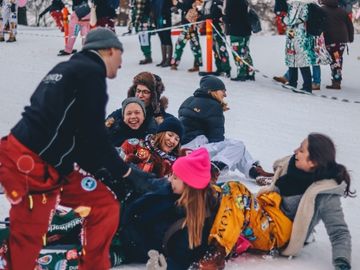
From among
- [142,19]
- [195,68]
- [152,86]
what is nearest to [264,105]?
[195,68]

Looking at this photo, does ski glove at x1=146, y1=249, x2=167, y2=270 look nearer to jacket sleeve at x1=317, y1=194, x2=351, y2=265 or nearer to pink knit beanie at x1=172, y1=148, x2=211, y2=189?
pink knit beanie at x1=172, y1=148, x2=211, y2=189

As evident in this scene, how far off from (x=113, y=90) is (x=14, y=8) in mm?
5019

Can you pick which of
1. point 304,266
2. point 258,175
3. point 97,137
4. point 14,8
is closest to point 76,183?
point 97,137

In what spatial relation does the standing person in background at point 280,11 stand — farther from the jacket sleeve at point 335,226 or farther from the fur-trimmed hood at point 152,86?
the jacket sleeve at point 335,226

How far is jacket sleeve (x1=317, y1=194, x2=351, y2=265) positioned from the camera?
417cm

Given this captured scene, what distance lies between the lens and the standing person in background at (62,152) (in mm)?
3340

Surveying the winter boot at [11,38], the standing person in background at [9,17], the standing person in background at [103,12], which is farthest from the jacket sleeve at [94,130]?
the winter boot at [11,38]

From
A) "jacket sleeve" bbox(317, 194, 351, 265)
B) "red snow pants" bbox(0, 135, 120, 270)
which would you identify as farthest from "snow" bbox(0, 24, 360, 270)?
"red snow pants" bbox(0, 135, 120, 270)

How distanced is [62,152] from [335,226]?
169cm

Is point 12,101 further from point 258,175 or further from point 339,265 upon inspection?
point 339,265

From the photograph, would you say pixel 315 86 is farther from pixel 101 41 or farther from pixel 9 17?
pixel 101 41

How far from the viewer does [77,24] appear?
13055 millimetres

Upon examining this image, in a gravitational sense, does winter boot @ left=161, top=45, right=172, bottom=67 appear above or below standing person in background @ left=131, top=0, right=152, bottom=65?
below

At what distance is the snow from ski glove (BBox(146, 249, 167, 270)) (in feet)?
1.09
